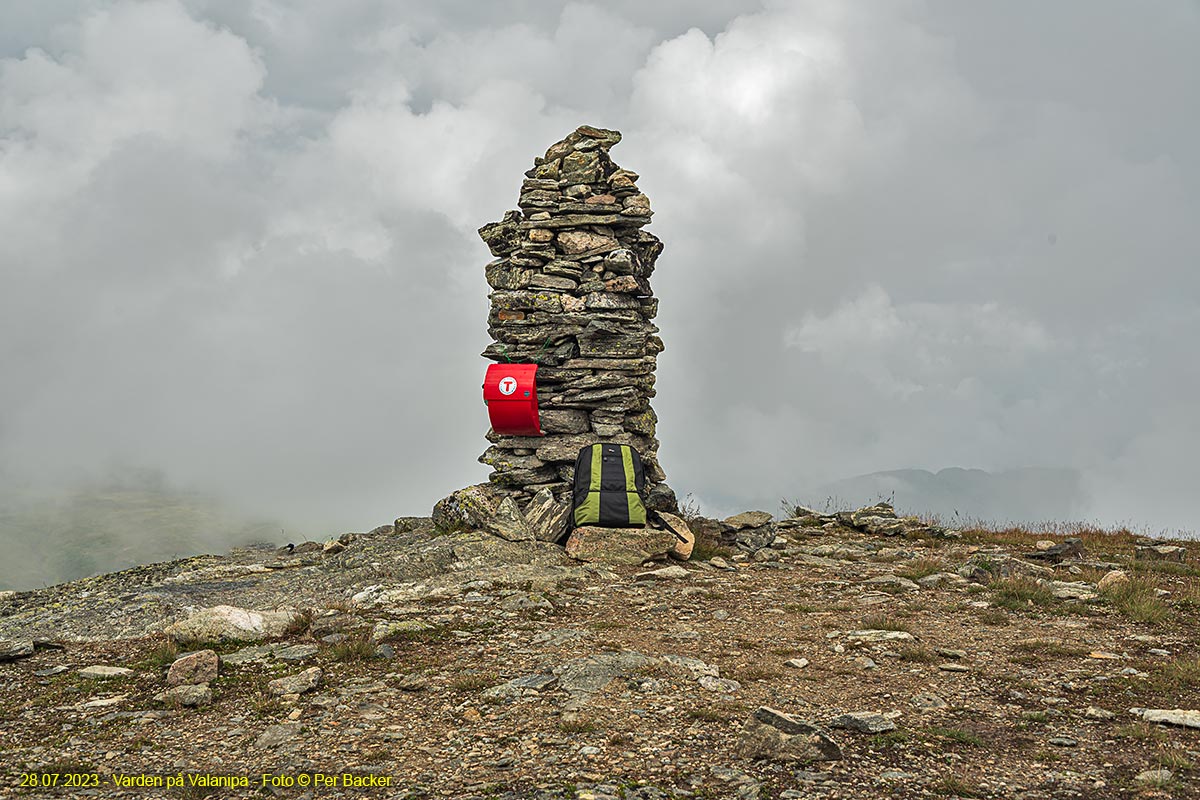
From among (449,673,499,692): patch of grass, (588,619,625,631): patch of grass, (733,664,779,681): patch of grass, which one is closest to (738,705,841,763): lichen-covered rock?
(733,664,779,681): patch of grass

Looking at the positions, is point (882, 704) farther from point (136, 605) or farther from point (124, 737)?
point (136, 605)

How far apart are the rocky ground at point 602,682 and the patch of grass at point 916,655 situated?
1.3 inches

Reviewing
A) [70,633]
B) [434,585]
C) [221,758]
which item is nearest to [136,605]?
[70,633]

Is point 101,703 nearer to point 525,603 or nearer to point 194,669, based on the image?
point 194,669

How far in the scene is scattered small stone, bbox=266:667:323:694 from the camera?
7625mm

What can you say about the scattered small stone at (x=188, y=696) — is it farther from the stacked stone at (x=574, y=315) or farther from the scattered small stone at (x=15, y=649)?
the stacked stone at (x=574, y=315)

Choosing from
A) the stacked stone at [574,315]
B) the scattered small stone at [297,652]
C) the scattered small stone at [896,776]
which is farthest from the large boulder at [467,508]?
the scattered small stone at [896,776]

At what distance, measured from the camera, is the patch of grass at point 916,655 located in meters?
8.40

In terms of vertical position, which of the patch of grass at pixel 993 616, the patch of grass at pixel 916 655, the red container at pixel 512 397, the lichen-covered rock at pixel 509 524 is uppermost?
the red container at pixel 512 397

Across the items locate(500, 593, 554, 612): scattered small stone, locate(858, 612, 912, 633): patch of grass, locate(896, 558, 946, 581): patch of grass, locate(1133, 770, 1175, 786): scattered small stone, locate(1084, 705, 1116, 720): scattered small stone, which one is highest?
locate(500, 593, 554, 612): scattered small stone

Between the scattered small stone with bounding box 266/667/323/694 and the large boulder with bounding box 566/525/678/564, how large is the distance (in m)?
6.51

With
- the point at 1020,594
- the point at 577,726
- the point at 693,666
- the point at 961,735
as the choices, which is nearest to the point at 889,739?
the point at 961,735

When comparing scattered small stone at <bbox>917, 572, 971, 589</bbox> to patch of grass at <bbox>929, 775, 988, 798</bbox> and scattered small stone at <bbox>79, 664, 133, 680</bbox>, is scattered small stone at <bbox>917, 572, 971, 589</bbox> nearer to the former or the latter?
patch of grass at <bbox>929, 775, 988, 798</bbox>

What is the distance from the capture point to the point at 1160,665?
8195mm
